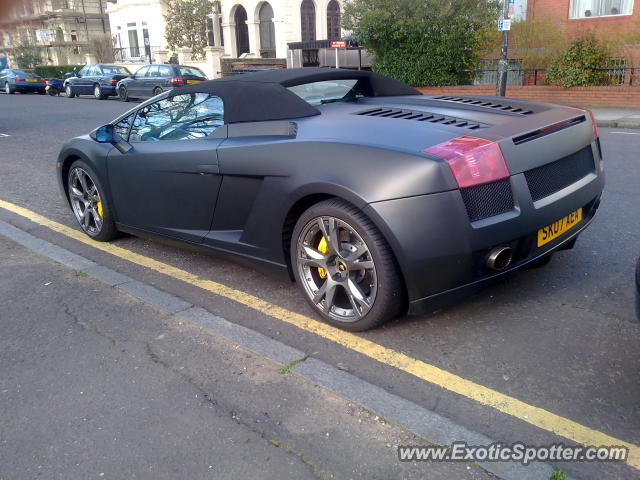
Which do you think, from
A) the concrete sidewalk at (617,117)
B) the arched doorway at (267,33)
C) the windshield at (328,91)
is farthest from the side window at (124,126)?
the arched doorway at (267,33)

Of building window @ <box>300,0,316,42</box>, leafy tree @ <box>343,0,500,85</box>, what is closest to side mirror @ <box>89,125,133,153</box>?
leafy tree @ <box>343,0,500,85</box>

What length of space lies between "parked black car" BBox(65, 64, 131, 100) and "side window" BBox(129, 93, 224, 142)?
23.4 metres

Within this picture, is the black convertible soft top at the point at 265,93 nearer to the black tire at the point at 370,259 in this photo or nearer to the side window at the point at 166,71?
the black tire at the point at 370,259

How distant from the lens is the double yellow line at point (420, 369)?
2504mm

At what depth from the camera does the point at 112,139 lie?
4.77m

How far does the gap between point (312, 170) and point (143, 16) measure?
42.3 metres

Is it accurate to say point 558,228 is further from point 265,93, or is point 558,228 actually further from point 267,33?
point 267,33

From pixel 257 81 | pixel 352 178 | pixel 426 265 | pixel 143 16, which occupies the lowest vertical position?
pixel 426 265

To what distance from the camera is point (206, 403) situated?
285 centimetres

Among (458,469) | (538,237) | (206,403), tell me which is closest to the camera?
(458,469)

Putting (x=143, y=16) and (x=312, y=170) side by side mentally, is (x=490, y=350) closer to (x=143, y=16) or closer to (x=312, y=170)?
(x=312, y=170)

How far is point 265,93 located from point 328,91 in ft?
2.08

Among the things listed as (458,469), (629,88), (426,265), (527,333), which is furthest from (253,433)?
(629,88)

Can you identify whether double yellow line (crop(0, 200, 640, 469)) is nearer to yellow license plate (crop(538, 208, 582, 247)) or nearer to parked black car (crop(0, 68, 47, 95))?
yellow license plate (crop(538, 208, 582, 247))
